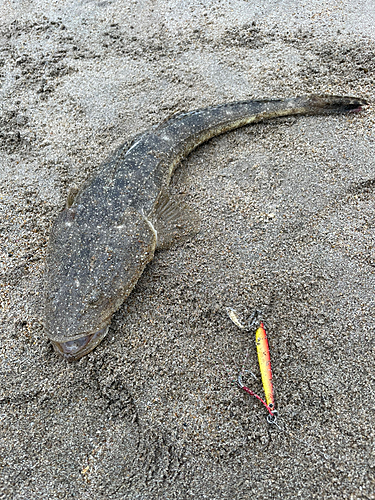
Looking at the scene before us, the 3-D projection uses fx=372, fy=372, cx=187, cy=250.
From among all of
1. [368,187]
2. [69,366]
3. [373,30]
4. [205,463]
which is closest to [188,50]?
[373,30]

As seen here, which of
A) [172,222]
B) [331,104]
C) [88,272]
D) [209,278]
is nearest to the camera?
[88,272]

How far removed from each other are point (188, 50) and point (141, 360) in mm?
4095

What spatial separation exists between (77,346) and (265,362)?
1301 mm

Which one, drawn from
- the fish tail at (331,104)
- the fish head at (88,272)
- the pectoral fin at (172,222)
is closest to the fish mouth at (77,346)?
the fish head at (88,272)

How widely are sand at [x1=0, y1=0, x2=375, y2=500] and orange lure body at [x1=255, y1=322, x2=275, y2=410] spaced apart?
2.1 inches

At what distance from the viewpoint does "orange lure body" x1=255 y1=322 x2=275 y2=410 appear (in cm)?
241

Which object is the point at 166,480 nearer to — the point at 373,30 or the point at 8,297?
the point at 8,297

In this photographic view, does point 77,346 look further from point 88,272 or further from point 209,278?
point 209,278

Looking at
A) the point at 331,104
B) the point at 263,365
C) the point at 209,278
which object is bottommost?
the point at 263,365

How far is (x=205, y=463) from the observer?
223 cm

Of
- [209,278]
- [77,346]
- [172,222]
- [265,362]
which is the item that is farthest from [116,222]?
[265,362]

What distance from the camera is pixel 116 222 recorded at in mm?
3029

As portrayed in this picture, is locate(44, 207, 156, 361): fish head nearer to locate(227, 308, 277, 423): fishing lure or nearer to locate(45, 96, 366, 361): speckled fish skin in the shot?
locate(45, 96, 366, 361): speckled fish skin

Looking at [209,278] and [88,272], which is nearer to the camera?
[88,272]
